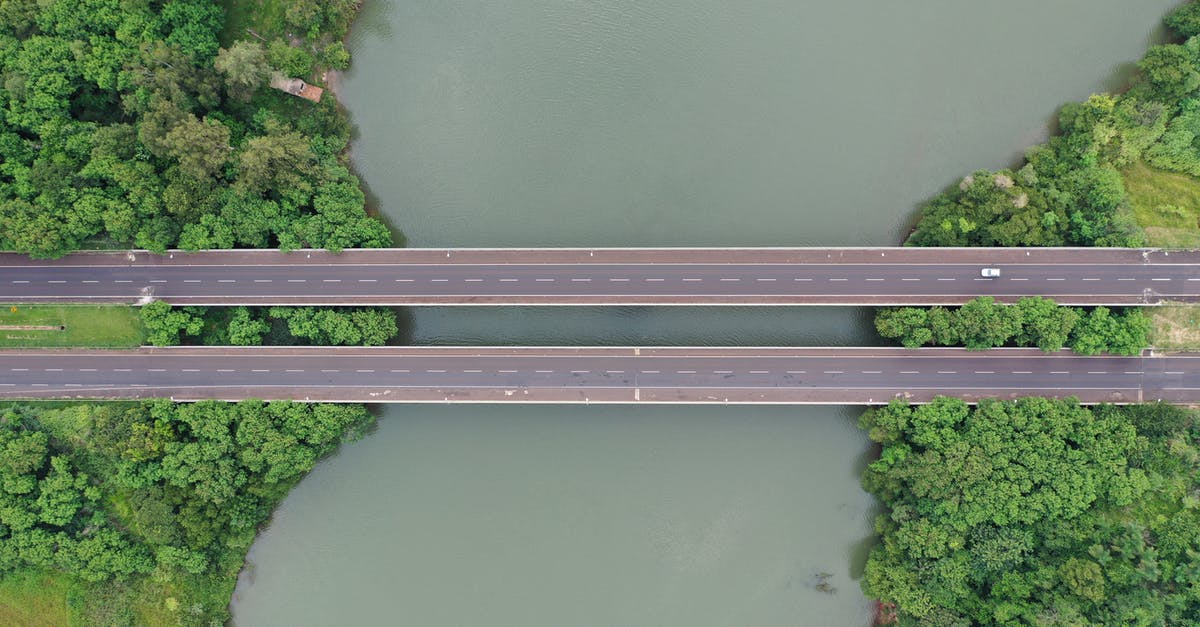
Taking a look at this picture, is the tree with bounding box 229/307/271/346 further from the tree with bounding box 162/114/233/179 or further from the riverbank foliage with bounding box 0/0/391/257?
the tree with bounding box 162/114/233/179

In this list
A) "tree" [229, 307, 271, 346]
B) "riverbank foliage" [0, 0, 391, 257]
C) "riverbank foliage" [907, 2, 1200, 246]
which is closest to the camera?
"riverbank foliage" [0, 0, 391, 257]

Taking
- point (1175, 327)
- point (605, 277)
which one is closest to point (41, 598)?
point (605, 277)

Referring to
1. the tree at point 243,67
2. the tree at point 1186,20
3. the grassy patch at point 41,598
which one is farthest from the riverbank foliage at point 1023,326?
the grassy patch at point 41,598

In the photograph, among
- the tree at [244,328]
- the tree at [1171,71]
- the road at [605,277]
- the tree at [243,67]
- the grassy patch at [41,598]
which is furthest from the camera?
the grassy patch at [41,598]

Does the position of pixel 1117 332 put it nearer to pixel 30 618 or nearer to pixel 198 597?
pixel 198 597

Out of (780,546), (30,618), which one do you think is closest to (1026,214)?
(780,546)

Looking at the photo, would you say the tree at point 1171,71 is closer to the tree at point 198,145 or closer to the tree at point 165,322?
the tree at point 198,145

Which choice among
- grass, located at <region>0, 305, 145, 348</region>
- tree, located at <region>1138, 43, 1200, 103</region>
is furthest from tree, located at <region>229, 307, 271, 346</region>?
tree, located at <region>1138, 43, 1200, 103</region>
